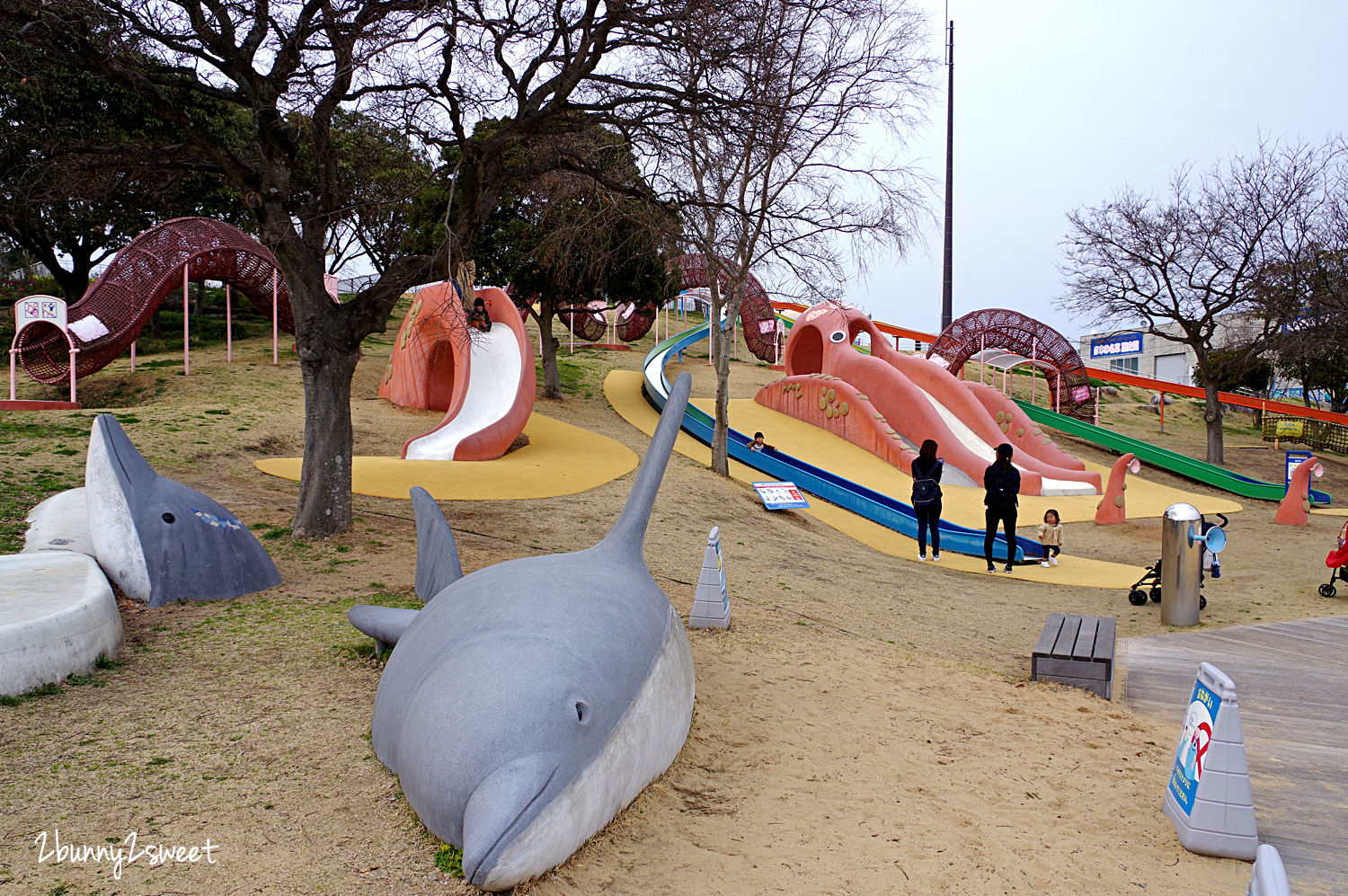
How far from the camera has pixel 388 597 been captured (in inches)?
260

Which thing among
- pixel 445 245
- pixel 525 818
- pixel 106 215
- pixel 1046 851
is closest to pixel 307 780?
pixel 525 818

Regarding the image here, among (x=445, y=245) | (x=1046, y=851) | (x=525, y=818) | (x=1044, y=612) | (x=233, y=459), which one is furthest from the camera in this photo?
(x=233, y=459)

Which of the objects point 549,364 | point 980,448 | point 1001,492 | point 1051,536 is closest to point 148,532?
point 1001,492

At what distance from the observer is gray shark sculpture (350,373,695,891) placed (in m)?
2.75

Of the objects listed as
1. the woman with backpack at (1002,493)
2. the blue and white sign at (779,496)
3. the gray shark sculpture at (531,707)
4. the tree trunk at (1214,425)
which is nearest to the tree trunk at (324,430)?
the gray shark sculpture at (531,707)

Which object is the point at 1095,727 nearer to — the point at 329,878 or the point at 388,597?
the point at 329,878

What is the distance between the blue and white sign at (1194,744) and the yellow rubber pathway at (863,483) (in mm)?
7152

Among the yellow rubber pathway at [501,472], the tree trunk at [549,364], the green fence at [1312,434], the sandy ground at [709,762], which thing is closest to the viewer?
the sandy ground at [709,762]

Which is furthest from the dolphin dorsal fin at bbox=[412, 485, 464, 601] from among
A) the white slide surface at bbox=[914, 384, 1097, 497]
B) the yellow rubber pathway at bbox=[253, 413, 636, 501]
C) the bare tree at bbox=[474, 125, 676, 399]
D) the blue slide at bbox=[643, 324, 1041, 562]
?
the white slide surface at bbox=[914, 384, 1097, 497]

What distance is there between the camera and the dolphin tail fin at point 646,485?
182 inches

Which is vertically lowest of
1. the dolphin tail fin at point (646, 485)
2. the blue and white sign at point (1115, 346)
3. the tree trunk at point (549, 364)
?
the dolphin tail fin at point (646, 485)

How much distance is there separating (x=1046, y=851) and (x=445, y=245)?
6.96m

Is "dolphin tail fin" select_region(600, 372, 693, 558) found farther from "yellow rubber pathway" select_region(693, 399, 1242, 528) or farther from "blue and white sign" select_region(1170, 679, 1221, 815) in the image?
"yellow rubber pathway" select_region(693, 399, 1242, 528)

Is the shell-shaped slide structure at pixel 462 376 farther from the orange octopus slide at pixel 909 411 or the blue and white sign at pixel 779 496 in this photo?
the orange octopus slide at pixel 909 411
